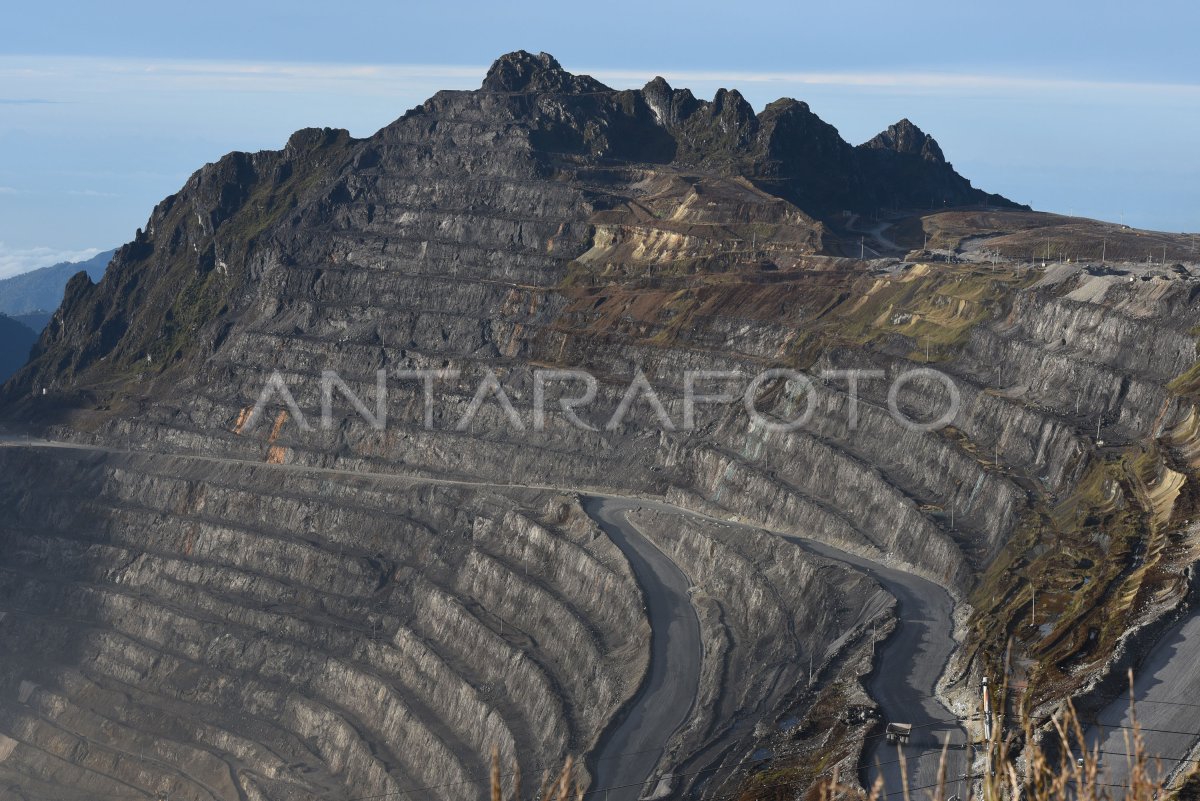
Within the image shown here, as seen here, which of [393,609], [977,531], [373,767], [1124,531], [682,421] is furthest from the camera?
[682,421]

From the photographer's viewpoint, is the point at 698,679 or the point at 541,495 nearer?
the point at 698,679

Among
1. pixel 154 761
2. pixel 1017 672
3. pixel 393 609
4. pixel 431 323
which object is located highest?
pixel 431 323

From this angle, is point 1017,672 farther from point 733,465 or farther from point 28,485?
point 28,485

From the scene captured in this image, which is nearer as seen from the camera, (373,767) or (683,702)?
(683,702)

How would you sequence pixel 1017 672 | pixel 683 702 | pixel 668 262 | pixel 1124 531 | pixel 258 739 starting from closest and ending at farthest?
pixel 1017 672 → pixel 1124 531 → pixel 683 702 → pixel 258 739 → pixel 668 262

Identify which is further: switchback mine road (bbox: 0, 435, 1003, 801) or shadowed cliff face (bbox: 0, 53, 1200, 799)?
shadowed cliff face (bbox: 0, 53, 1200, 799)

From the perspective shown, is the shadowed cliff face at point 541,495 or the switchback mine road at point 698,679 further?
the shadowed cliff face at point 541,495

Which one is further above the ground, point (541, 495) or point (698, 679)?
point (541, 495)

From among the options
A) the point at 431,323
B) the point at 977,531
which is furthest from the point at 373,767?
the point at 431,323
